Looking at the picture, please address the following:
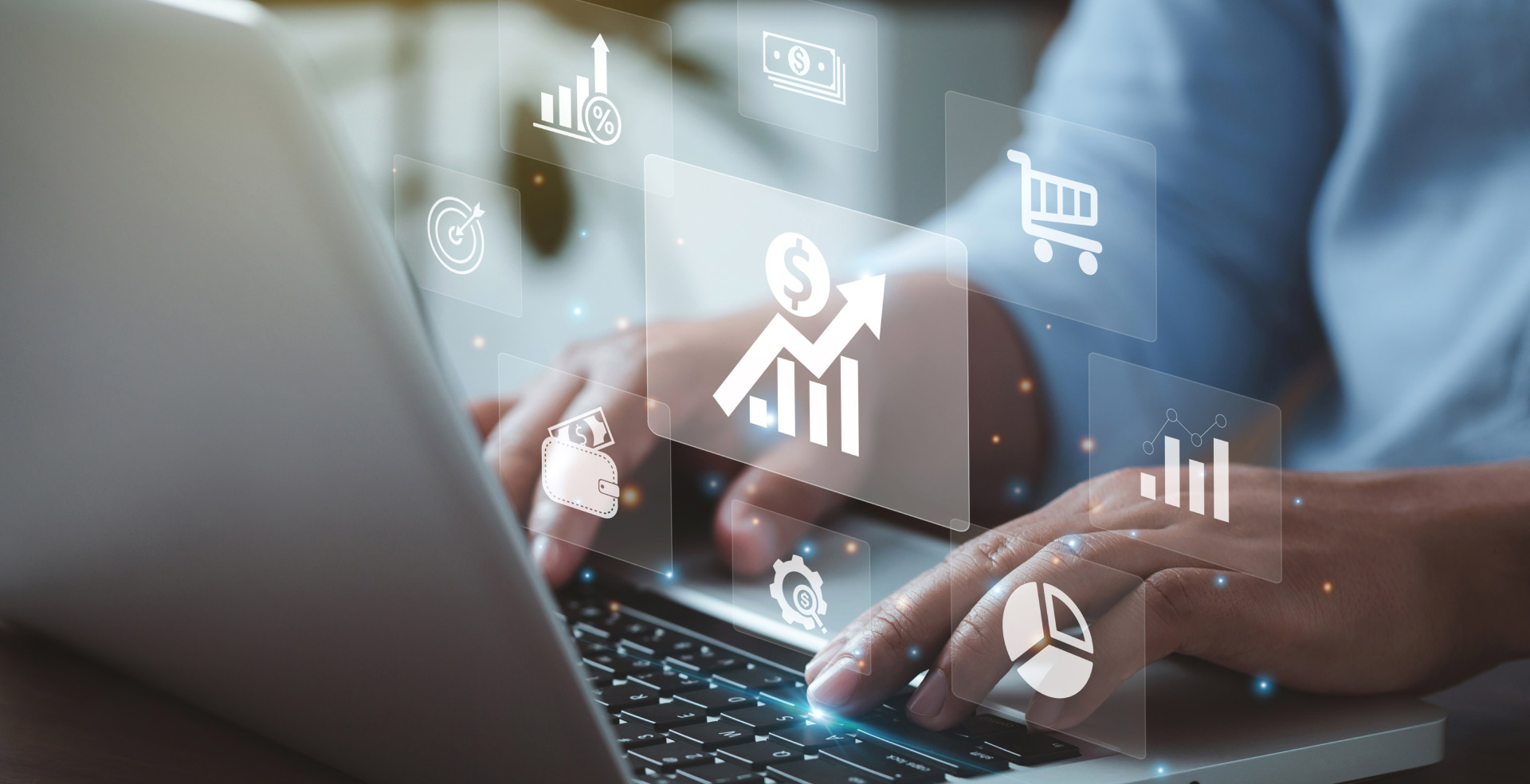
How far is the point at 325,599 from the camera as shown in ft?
0.77

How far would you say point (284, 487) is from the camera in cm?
22

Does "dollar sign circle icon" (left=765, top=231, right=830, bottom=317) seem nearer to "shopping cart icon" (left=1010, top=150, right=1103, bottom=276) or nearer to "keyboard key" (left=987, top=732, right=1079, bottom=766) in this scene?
"shopping cart icon" (left=1010, top=150, right=1103, bottom=276)

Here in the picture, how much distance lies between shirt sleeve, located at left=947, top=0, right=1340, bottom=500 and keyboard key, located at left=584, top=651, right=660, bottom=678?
0.36 m

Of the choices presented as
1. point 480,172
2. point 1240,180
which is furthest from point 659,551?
point 480,172

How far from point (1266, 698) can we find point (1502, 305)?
29cm

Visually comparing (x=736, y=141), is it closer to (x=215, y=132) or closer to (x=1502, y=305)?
(x=1502, y=305)

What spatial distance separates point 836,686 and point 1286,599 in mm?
160

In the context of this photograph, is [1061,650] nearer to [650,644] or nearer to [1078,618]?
[1078,618]

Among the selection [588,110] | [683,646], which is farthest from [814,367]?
[588,110]

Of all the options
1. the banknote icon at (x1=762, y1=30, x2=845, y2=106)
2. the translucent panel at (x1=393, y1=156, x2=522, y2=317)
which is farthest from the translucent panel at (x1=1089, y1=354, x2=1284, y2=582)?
the translucent panel at (x1=393, y1=156, x2=522, y2=317)

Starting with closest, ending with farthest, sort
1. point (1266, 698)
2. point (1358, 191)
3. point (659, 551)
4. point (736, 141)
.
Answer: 1. point (1266, 698)
2. point (659, 551)
3. point (1358, 191)
4. point (736, 141)

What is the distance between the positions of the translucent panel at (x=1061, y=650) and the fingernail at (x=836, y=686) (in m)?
0.03

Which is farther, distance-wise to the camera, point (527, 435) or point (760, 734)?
point (527, 435)

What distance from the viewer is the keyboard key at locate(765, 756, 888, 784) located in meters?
0.29
